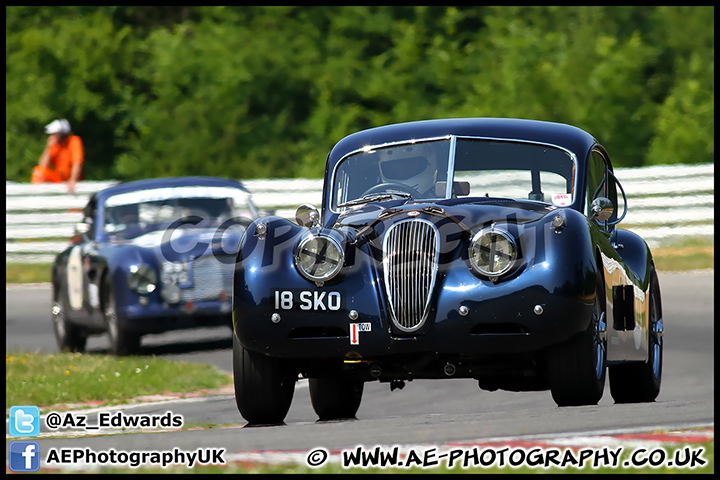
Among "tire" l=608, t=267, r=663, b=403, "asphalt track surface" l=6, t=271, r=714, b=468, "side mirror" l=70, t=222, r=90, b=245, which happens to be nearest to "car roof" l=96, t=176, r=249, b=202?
"side mirror" l=70, t=222, r=90, b=245

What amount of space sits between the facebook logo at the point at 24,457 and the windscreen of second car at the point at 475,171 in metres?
2.75

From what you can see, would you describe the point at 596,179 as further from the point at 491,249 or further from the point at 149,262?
the point at 149,262

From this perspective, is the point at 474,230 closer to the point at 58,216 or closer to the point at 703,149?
the point at 58,216

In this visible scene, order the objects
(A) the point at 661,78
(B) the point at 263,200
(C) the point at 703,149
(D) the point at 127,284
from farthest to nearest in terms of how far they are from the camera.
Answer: (A) the point at 661,78, (C) the point at 703,149, (B) the point at 263,200, (D) the point at 127,284

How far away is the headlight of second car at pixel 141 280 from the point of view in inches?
428

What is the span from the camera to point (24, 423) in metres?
6.85

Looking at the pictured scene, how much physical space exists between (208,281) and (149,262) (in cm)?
57

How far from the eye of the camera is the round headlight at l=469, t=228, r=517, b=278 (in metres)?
5.83

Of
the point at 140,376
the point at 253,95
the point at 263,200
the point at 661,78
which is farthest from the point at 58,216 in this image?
the point at 661,78

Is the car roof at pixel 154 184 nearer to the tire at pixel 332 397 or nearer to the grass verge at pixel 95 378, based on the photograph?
the grass verge at pixel 95 378

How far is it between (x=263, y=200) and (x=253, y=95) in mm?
8541

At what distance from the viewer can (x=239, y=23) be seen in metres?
29.6

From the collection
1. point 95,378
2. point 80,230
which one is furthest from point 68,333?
point 95,378

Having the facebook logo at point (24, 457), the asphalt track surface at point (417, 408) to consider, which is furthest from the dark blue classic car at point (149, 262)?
the facebook logo at point (24, 457)
